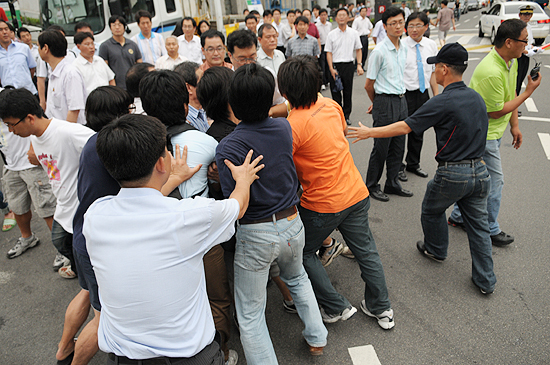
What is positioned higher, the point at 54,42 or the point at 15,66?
the point at 54,42

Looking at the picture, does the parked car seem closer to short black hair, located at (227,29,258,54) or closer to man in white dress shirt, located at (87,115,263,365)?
short black hair, located at (227,29,258,54)

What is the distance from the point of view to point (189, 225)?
54.7 inches

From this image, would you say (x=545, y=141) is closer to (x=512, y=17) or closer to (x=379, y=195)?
(x=379, y=195)

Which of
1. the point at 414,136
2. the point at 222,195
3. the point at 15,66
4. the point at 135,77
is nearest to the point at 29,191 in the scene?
the point at 135,77

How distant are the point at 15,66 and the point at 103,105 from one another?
4753 mm

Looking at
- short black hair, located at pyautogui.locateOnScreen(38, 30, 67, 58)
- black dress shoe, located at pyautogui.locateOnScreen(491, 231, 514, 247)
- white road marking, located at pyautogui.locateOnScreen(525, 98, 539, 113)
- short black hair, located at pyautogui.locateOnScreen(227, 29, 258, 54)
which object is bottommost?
black dress shoe, located at pyautogui.locateOnScreen(491, 231, 514, 247)

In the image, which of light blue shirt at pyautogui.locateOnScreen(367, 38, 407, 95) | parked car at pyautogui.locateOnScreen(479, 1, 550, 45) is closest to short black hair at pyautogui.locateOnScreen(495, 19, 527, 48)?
light blue shirt at pyautogui.locateOnScreen(367, 38, 407, 95)

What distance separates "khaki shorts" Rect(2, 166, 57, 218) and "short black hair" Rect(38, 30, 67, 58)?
1.30 m

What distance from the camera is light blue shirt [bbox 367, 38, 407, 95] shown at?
4.30 m

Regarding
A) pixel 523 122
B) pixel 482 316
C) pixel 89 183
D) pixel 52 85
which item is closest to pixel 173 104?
pixel 89 183

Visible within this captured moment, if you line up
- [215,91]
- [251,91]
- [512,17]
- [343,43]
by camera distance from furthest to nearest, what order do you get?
[512,17], [343,43], [215,91], [251,91]

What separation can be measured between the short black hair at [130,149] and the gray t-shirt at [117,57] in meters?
4.83

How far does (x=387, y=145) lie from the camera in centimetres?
428

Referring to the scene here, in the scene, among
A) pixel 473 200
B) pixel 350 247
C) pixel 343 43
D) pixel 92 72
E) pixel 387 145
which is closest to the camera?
pixel 350 247
